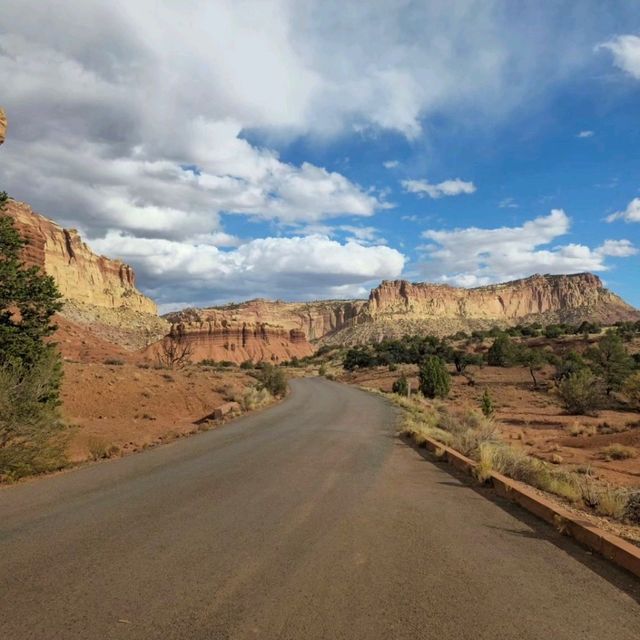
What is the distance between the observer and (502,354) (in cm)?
6581

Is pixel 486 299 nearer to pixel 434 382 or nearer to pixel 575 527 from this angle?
pixel 434 382

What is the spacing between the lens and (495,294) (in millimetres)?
199625

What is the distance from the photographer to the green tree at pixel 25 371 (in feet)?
33.2

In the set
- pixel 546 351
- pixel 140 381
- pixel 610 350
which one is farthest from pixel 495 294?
pixel 140 381

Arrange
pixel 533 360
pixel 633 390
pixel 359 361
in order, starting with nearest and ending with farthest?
pixel 633 390
pixel 533 360
pixel 359 361

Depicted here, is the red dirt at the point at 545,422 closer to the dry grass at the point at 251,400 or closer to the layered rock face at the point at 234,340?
the dry grass at the point at 251,400

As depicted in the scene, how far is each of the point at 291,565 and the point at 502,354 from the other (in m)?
65.1

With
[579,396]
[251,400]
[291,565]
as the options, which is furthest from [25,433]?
[579,396]

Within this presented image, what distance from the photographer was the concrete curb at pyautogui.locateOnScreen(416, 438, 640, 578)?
16.8ft

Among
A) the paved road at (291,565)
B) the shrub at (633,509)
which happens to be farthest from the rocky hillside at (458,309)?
the paved road at (291,565)

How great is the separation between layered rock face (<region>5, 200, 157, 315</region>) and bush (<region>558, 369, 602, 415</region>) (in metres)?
83.9

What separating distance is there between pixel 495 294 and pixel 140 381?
186387 mm

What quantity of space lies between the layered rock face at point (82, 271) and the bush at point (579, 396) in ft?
275

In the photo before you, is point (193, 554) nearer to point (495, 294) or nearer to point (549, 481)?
point (549, 481)
